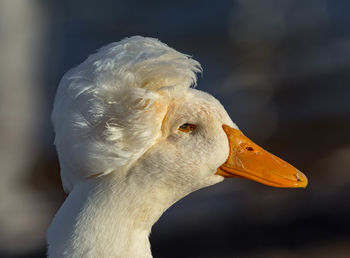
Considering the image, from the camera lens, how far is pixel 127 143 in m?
1.91

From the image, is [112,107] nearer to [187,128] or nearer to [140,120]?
[140,120]

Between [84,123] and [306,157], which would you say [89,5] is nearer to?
[306,157]

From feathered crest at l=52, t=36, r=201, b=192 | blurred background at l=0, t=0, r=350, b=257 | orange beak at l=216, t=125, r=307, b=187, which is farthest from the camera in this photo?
blurred background at l=0, t=0, r=350, b=257

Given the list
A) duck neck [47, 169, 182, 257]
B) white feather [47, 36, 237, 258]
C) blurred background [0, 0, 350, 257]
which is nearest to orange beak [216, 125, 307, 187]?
white feather [47, 36, 237, 258]

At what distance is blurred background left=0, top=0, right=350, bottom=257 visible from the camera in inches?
223

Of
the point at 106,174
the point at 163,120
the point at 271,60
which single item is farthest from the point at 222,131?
the point at 271,60

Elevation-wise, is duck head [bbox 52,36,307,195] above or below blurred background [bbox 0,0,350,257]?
above

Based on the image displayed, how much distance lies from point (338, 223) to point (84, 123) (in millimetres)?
4282

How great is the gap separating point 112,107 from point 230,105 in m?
5.86

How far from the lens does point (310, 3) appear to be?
9766 mm

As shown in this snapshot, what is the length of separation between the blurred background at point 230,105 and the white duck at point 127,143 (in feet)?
11.6

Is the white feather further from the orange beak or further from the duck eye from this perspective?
the orange beak

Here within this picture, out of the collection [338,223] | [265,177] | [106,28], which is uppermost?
[265,177]

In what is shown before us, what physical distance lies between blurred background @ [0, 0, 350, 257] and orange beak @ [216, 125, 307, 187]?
320cm
